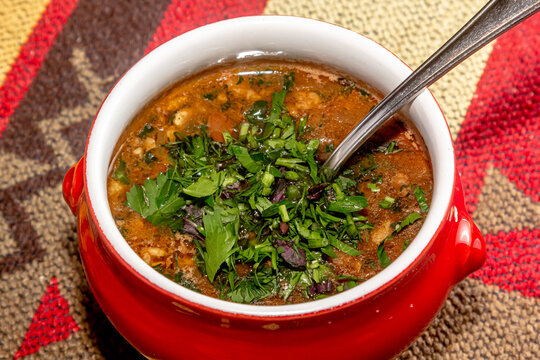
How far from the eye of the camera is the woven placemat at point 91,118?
1.43 metres

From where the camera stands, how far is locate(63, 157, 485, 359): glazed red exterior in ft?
3.08

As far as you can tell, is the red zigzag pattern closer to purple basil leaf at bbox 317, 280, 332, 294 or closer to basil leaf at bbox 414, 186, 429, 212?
basil leaf at bbox 414, 186, 429, 212

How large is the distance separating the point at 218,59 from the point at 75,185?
0.36 meters

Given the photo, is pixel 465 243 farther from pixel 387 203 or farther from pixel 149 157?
pixel 149 157

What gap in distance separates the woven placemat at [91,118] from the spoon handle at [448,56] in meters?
0.54

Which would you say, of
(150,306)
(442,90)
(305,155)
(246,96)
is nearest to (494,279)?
(442,90)

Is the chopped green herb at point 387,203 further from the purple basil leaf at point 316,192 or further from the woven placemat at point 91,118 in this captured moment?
the woven placemat at point 91,118

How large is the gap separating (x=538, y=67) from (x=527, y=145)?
8.9 inches

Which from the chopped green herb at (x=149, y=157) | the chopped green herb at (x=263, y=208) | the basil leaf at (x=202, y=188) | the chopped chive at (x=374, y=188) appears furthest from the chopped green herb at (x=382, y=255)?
the chopped green herb at (x=149, y=157)

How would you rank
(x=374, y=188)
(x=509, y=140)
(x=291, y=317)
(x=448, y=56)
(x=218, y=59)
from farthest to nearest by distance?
(x=509, y=140) < (x=218, y=59) < (x=374, y=188) < (x=448, y=56) < (x=291, y=317)

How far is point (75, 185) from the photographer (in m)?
1.17

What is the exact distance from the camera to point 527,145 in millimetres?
1631

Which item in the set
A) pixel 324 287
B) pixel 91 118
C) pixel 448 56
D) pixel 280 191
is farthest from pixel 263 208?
pixel 91 118

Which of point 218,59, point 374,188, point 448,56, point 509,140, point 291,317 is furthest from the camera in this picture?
point 509,140
